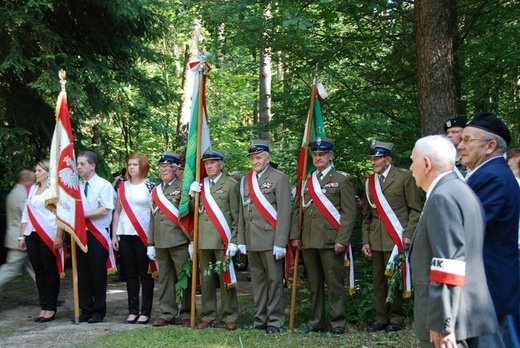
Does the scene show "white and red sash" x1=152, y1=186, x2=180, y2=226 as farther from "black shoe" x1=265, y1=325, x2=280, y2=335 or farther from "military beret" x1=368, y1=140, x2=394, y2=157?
"military beret" x1=368, y1=140, x2=394, y2=157

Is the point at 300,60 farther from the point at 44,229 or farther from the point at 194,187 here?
the point at 44,229

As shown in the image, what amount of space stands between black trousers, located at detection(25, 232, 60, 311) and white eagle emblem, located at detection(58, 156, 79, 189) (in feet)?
2.72

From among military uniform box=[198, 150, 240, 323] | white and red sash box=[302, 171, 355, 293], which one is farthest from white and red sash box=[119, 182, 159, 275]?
white and red sash box=[302, 171, 355, 293]

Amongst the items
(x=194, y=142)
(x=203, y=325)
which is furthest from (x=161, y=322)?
(x=194, y=142)

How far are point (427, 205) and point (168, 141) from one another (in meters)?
18.0

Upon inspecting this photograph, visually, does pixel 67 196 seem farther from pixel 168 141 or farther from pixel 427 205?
pixel 168 141

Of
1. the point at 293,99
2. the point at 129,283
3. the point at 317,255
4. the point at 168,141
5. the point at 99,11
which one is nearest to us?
the point at 317,255

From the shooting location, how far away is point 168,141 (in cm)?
2097

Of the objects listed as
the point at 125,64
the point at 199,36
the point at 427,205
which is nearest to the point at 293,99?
the point at 125,64

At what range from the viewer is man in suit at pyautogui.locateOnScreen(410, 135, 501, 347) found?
3273 mm

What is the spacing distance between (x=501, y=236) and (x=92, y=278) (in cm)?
528

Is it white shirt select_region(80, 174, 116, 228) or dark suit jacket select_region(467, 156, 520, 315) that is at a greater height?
white shirt select_region(80, 174, 116, 228)

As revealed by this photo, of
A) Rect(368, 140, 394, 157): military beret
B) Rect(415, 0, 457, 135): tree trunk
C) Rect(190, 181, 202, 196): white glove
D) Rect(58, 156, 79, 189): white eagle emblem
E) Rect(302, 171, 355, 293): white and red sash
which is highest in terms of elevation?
Rect(415, 0, 457, 135): tree trunk

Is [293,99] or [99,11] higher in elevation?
[99,11]
